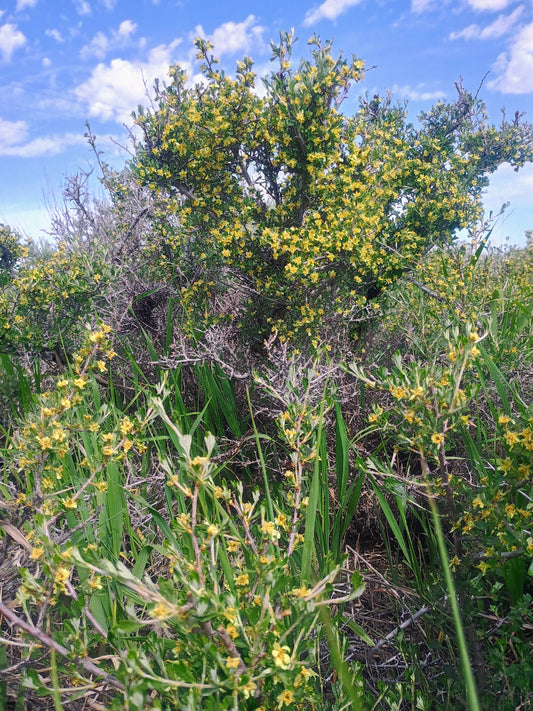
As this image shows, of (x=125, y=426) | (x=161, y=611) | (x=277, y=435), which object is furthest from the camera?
(x=277, y=435)

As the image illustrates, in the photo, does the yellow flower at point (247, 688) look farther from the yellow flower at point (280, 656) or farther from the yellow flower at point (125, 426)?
the yellow flower at point (125, 426)

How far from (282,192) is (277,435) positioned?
1.72m

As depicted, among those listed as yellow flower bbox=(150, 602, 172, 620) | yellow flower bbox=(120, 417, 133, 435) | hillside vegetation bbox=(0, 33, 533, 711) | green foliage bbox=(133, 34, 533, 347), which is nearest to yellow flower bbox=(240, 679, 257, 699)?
hillside vegetation bbox=(0, 33, 533, 711)

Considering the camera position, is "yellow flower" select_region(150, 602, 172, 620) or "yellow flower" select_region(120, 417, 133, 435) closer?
"yellow flower" select_region(150, 602, 172, 620)

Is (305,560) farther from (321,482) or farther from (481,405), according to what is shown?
(481,405)

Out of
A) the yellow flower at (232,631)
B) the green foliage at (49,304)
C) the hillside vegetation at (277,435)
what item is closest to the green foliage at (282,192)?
the hillside vegetation at (277,435)

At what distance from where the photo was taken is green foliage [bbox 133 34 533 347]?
297 cm

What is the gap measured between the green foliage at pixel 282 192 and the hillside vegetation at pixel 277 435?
0.07ft

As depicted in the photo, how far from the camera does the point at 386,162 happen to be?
11.9ft

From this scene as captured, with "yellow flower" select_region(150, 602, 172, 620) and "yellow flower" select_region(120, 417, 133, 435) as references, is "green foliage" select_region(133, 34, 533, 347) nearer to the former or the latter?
"yellow flower" select_region(120, 417, 133, 435)

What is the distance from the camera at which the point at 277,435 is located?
98.9 inches

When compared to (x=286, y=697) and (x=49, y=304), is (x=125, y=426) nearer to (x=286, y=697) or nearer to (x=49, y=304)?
(x=286, y=697)

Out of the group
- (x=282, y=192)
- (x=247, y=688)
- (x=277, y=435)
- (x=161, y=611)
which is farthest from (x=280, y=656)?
(x=282, y=192)

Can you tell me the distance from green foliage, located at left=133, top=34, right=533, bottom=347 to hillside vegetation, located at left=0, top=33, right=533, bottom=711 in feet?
0.07
